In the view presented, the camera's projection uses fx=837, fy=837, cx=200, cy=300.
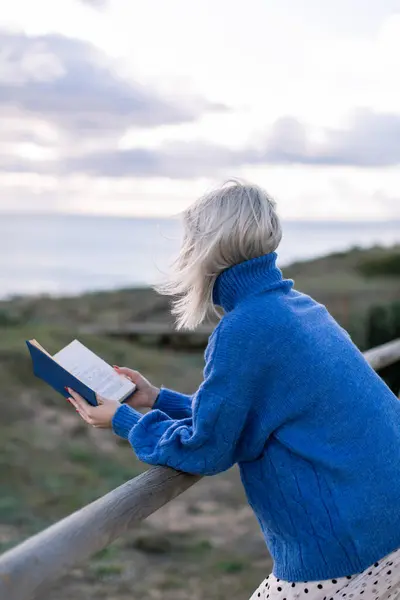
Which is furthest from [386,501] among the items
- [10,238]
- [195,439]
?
[10,238]

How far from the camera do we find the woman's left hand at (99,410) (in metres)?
2.10

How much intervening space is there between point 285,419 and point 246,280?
0.33m

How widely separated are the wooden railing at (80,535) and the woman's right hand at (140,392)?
1.00ft

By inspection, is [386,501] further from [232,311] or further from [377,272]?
[377,272]

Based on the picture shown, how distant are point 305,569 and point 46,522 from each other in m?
4.52

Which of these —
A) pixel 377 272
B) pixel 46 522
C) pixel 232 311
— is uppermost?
pixel 232 311

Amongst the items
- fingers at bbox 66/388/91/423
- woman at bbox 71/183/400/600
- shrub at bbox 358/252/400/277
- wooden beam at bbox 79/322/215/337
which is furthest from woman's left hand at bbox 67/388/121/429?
shrub at bbox 358/252/400/277

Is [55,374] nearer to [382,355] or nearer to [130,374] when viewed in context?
[130,374]

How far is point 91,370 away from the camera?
2164mm

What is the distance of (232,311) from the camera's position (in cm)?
191

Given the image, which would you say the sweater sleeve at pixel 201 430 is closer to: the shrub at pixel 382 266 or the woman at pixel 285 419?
the woman at pixel 285 419

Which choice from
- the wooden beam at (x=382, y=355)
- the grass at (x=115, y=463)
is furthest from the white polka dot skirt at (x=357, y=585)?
the grass at (x=115, y=463)

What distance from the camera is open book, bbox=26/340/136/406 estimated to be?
207cm

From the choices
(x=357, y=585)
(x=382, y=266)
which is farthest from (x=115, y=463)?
(x=357, y=585)
